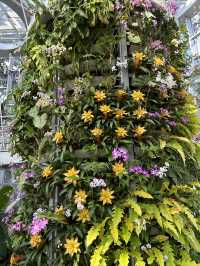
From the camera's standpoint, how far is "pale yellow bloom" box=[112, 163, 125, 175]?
2398 mm

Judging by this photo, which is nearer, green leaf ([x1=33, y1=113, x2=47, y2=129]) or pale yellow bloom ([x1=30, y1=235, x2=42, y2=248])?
pale yellow bloom ([x1=30, y1=235, x2=42, y2=248])

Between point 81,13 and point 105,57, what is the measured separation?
1.18ft

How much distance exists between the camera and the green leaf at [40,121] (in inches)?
108

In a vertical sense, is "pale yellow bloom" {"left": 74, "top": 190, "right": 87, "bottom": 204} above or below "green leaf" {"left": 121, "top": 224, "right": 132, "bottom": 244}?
above

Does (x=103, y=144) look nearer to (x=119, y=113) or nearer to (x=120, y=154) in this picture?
(x=120, y=154)

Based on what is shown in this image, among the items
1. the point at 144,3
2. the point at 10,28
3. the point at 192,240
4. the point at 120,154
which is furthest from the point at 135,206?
the point at 10,28

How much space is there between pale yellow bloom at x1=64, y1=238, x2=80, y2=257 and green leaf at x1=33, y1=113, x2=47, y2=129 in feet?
2.92

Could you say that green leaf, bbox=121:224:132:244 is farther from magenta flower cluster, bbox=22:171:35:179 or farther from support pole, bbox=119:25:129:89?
support pole, bbox=119:25:129:89

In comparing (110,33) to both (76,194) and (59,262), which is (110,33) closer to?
(76,194)

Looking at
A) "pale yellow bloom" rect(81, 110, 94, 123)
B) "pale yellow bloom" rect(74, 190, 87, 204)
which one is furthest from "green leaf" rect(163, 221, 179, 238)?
"pale yellow bloom" rect(81, 110, 94, 123)

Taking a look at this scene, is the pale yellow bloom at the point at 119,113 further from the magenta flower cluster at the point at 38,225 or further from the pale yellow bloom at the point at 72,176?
the magenta flower cluster at the point at 38,225

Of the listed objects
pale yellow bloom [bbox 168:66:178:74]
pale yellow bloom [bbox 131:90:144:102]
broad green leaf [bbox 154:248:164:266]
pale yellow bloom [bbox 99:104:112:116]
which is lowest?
broad green leaf [bbox 154:248:164:266]

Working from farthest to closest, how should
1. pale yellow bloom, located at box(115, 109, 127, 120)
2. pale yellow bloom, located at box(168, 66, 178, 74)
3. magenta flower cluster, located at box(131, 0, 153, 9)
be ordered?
pale yellow bloom, located at box(168, 66, 178, 74) < magenta flower cluster, located at box(131, 0, 153, 9) < pale yellow bloom, located at box(115, 109, 127, 120)

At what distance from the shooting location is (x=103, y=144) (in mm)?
2508
